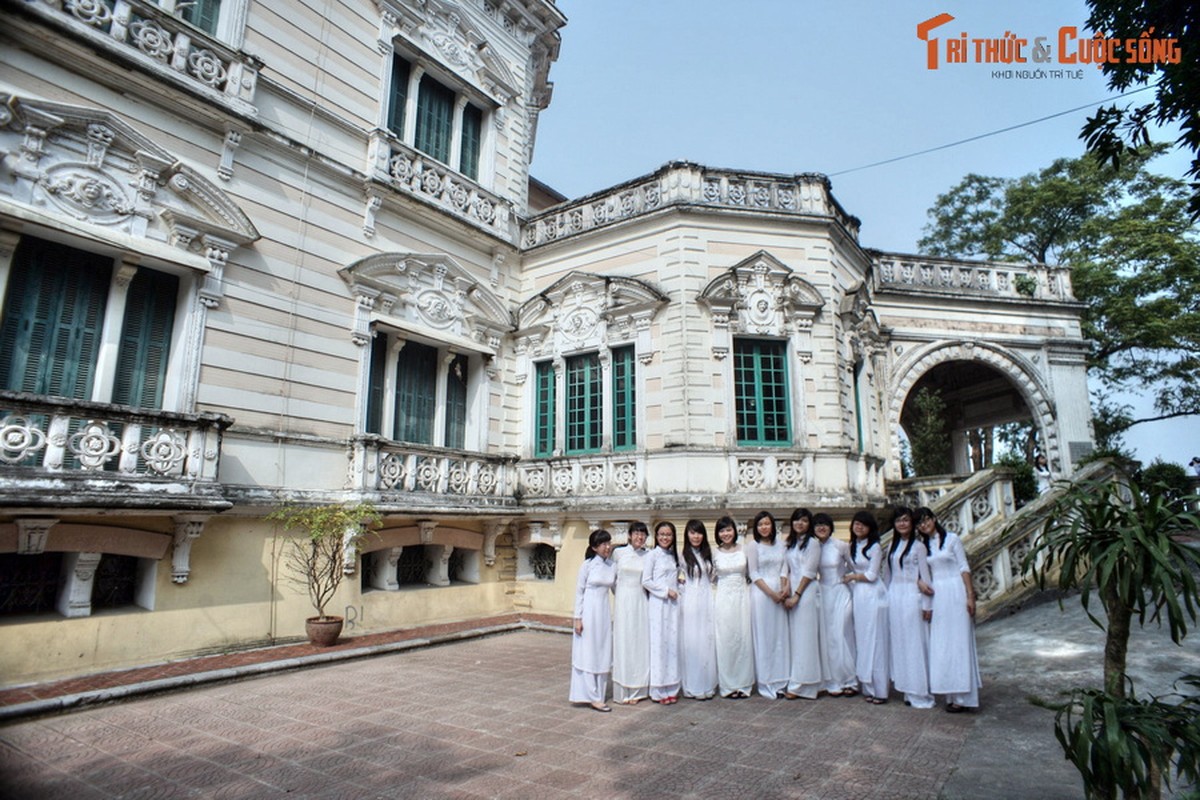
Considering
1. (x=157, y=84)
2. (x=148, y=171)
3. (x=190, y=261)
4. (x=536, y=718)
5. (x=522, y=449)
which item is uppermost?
(x=157, y=84)

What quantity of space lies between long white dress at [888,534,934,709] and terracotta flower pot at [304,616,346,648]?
6.93 meters

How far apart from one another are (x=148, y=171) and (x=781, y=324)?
9734 mm

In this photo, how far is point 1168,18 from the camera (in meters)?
6.94

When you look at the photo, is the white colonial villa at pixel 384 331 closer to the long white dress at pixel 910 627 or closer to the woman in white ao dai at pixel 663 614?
the woman in white ao dai at pixel 663 614

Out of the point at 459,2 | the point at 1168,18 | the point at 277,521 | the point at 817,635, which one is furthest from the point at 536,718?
the point at 459,2

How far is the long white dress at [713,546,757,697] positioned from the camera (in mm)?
6613

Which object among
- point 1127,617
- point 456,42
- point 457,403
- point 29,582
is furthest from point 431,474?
point 1127,617

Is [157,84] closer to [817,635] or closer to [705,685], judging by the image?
[705,685]

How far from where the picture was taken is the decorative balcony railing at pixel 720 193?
11.7 meters

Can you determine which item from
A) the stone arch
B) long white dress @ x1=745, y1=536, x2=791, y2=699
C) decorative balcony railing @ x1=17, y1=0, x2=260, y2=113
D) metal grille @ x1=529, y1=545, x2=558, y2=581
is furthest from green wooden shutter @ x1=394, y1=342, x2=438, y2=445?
the stone arch

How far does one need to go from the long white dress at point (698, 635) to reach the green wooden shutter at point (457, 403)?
6407 mm

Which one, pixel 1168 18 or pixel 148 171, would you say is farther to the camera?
pixel 148 171

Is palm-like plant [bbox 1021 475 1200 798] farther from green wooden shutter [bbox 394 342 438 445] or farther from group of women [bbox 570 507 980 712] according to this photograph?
green wooden shutter [bbox 394 342 438 445]

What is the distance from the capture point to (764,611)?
6750 mm
